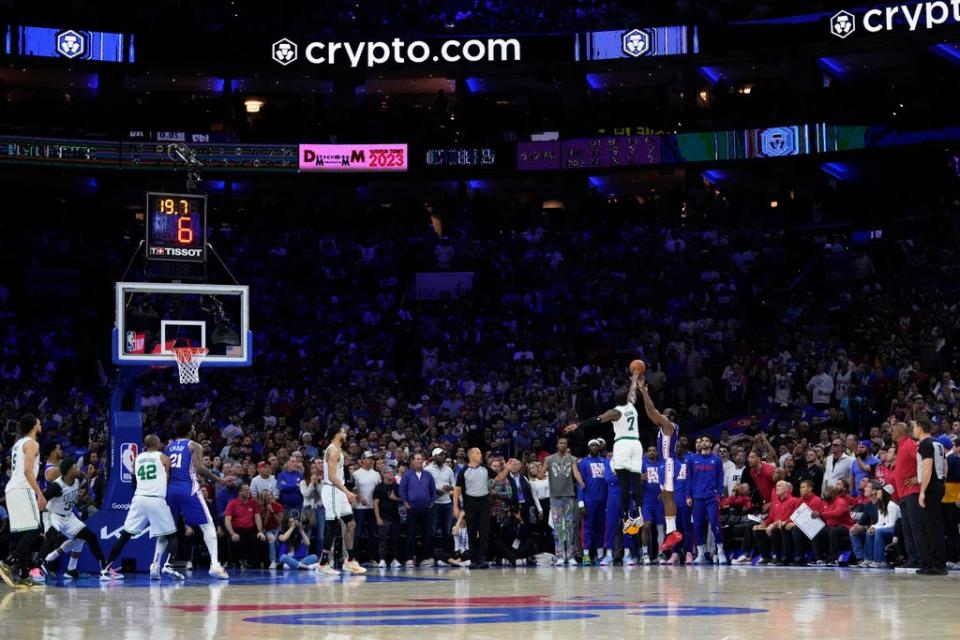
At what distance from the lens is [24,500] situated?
16.7m

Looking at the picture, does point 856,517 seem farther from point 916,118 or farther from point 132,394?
point 916,118

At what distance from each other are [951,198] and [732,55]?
26.9 feet

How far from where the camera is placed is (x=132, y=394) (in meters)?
21.4

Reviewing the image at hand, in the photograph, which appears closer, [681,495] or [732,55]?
[681,495]

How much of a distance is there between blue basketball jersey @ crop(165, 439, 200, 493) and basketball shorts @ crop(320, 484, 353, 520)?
1972 millimetres

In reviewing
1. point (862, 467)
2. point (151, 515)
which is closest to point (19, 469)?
point (151, 515)

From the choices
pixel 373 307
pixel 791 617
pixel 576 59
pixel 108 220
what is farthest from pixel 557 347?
pixel 791 617

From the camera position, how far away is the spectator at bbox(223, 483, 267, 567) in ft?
70.8

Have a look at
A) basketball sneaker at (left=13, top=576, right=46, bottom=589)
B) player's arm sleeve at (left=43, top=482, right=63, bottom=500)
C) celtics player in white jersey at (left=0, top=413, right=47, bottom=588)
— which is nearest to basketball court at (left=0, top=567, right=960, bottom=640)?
basketball sneaker at (left=13, top=576, right=46, bottom=589)

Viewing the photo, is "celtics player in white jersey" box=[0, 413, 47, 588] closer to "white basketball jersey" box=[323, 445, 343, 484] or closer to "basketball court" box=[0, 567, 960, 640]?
"basketball court" box=[0, 567, 960, 640]

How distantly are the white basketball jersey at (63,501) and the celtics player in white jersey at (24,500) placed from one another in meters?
1.25

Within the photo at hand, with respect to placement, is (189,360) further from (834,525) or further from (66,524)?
(834,525)

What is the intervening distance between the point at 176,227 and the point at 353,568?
232 inches

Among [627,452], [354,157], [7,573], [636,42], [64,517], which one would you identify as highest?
[636,42]
